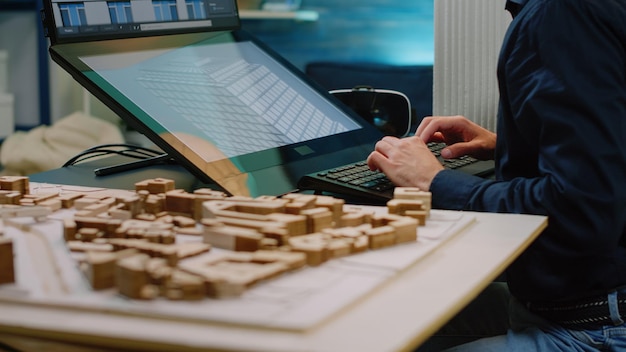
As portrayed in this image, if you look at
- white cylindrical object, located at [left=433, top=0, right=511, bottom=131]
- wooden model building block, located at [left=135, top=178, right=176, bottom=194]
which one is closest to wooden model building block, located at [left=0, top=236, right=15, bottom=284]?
wooden model building block, located at [left=135, top=178, right=176, bottom=194]

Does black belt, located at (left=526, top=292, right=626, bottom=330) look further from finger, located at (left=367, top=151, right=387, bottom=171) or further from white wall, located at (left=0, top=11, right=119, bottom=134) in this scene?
white wall, located at (left=0, top=11, right=119, bottom=134)

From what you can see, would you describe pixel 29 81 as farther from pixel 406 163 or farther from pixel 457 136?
pixel 406 163

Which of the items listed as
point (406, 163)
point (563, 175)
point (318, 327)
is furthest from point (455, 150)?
point (318, 327)

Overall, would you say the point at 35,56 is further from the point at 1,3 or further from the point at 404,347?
the point at 404,347

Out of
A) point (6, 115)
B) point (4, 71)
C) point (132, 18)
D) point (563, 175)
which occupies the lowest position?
point (6, 115)

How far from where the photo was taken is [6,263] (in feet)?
2.43

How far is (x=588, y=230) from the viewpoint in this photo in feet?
3.53

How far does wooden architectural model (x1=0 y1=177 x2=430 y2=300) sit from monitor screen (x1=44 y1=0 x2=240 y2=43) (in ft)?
1.07

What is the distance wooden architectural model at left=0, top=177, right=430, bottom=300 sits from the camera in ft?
2.35

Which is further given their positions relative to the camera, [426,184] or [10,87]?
[10,87]

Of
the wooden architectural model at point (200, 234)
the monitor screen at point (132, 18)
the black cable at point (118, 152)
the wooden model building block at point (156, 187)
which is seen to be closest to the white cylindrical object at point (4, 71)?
the black cable at point (118, 152)

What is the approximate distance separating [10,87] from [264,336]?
3.70 metres

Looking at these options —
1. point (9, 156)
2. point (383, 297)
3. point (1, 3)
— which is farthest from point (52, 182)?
point (1, 3)

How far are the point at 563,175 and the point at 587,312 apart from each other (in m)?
0.20
